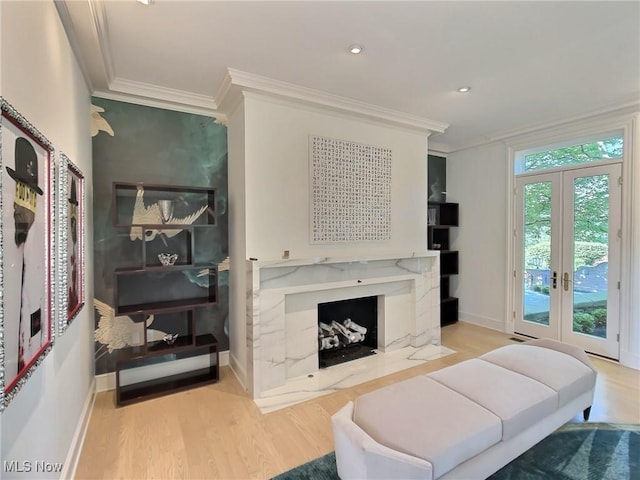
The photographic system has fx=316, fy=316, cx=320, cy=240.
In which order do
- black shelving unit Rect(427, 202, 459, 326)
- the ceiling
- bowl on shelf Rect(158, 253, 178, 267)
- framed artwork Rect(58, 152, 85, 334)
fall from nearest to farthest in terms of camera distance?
framed artwork Rect(58, 152, 85, 334), the ceiling, bowl on shelf Rect(158, 253, 178, 267), black shelving unit Rect(427, 202, 459, 326)

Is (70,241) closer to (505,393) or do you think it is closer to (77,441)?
(77,441)

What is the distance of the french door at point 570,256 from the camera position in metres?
3.54

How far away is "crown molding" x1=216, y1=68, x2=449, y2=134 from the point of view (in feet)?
8.79

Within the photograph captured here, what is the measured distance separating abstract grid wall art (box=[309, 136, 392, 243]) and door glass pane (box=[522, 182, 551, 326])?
207 cm

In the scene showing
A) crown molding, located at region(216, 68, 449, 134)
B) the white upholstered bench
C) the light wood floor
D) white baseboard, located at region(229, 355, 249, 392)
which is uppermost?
crown molding, located at region(216, 68, 449, 134)

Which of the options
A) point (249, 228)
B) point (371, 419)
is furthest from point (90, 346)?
point (371, 419)

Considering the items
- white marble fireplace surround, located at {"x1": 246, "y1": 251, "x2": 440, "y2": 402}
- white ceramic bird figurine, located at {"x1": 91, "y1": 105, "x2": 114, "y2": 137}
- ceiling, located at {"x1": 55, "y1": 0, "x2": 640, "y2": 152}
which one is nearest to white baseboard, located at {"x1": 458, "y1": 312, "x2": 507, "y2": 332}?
white marble fireplace surround, located at {"x1": 246, "y1": 251, "x2": 440, "y2": 402}

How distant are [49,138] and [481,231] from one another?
4978 mm

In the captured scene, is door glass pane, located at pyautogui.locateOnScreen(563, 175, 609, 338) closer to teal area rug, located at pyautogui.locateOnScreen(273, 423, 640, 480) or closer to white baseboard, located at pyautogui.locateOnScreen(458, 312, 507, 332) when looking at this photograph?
white baseboard, located at pyautogui.locateOnScreen(458, 312, 507, 332)

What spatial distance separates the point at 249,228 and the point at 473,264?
12.1ft

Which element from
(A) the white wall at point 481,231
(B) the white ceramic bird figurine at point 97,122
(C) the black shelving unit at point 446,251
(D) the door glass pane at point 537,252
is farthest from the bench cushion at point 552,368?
(B) the white ceramic bird figurine at point 97,122

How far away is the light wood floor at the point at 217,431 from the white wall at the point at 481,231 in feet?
5.52

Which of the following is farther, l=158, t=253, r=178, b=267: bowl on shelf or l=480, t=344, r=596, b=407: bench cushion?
l=158, t=253, r=178, b=267: bowl on shelf

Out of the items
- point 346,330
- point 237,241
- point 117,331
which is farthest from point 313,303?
point 117,331
